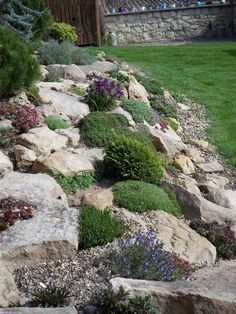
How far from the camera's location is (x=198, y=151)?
30.6 ft

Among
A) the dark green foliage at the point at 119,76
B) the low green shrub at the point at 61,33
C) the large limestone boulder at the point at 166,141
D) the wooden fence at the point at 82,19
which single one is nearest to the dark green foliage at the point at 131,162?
the large limestone boulder at the point at 166,141

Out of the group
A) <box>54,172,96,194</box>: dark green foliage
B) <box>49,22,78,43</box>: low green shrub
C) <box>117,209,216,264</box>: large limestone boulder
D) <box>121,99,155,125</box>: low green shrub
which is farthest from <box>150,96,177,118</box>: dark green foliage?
<box>49,22,78,43</box>: low green shrub

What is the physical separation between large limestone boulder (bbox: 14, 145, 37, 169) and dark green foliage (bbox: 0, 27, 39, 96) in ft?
5.45

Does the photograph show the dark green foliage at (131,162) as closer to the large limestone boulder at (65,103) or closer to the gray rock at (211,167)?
the gray rock at (211,167)

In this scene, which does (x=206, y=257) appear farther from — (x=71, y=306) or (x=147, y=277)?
(x=71, y=306)

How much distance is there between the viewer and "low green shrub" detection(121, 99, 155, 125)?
30.7 ft

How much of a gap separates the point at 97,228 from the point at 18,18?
23.8ft

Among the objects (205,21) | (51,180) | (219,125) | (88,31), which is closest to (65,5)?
(88,31)

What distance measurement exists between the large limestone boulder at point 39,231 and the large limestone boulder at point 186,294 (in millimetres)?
851

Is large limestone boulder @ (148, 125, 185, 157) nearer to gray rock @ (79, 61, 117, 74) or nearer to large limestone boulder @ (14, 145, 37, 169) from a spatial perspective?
large limestone boulder @ (14, 145, 37, 169)

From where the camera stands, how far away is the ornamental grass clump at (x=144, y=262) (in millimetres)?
4707

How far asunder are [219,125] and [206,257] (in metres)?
5.40

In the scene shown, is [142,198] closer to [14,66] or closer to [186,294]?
[186,294]

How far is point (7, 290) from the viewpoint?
4.22 metres
